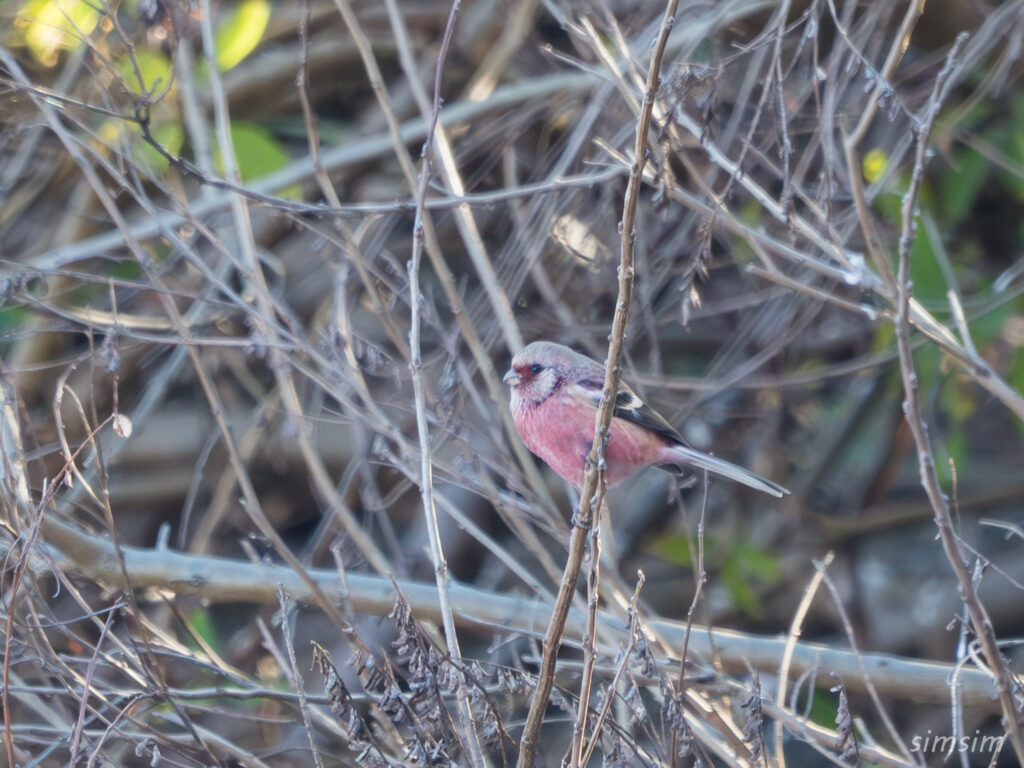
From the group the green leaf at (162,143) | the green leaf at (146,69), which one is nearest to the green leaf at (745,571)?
the green leaf at (162,143)

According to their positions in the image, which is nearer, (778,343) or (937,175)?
(778,343)

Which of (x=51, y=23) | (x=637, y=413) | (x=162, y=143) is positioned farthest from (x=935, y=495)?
(x=51, y=23)

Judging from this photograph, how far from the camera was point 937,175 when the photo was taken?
5523mm

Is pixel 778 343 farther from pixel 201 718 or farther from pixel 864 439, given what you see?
pixel 201 718

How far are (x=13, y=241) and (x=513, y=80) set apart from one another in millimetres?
2764

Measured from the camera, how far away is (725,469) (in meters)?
3.79

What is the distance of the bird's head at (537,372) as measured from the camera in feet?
13.0

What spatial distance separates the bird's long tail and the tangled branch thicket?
0.95 feet

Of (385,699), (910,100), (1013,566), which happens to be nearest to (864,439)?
(1013,566)

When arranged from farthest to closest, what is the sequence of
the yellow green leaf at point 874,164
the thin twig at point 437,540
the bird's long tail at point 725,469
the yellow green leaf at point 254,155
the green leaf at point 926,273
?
the yellow green leaf at point 874,164 → the yellow green leaf at point 254,155 → the green leaf at point 926,273 → the bird's long tail at point 725,469 → the thin twig at point 437,540

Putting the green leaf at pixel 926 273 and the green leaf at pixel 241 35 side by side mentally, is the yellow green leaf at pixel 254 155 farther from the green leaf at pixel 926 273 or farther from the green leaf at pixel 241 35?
the green leaf at pixel 926 273

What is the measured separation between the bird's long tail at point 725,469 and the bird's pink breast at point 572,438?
75 mm

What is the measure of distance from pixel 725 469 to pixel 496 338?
125cm

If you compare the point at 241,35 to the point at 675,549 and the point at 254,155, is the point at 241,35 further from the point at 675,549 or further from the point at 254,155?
the point at 675,549
